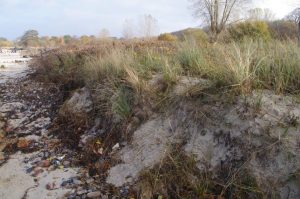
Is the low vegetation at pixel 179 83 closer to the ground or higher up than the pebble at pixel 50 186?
higher up

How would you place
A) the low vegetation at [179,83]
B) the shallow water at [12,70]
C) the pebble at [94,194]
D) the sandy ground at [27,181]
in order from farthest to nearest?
the shallow water at [12,70] < the sandy ground at [27,181] < the pebble at [94,194] < the low vegetation at [179,83]

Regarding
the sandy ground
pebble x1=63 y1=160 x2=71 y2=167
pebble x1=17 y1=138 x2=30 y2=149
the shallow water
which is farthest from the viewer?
the shallow water

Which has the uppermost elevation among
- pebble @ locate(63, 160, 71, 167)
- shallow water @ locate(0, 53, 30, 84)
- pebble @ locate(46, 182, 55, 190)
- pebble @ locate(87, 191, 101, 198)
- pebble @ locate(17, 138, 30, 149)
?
shallow water @ locate(0, 53, 30, 84)

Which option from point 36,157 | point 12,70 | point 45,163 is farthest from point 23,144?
point 12,70

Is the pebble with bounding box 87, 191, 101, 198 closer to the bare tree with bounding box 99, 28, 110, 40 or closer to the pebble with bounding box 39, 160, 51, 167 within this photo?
the pebble with bounding box 39, 160, 51, 167

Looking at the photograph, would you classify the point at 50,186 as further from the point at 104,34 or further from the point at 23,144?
the point at 104,34

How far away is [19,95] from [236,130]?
20.5 ft

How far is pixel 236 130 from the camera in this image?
3748 mm

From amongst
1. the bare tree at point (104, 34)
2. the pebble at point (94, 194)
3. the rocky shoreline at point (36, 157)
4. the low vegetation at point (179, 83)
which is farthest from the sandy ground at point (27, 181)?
the bare tree at point (104, 34)

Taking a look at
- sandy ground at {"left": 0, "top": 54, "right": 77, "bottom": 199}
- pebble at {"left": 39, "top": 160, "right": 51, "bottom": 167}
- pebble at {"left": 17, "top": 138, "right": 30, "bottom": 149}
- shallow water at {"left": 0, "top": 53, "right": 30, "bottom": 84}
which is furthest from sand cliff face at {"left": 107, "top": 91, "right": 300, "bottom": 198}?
shallow water at {"left": 0, "top": 53, "right": 30, "bottom": 84}

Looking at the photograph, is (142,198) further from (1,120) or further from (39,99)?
(39,99)

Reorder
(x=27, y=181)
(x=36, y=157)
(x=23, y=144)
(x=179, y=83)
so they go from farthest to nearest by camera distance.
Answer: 1. (x=23, y=144)
2. (x=36, y=157)
3. (x=179, y=83)
4. (x=27, y=181)

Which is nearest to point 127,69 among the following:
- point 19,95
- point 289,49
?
point 289,49

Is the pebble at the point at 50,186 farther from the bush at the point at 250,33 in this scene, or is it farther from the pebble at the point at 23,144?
the bush at the point at 250,33
